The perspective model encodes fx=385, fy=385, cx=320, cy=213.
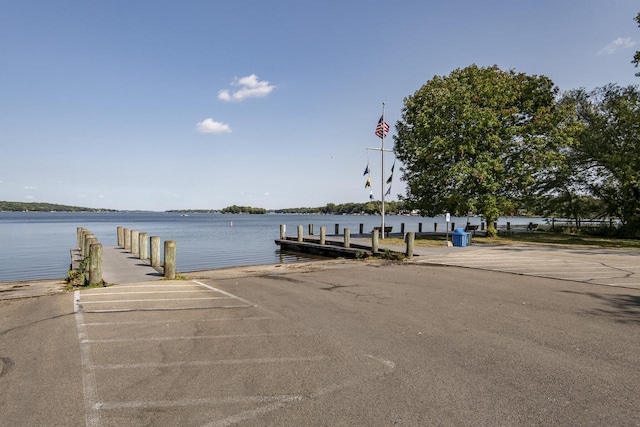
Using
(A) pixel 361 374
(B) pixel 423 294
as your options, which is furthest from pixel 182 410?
(B) pixel 423 294

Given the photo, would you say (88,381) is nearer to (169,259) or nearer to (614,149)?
(169,259)

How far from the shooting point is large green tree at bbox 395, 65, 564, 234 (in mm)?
25438

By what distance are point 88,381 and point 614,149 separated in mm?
34182

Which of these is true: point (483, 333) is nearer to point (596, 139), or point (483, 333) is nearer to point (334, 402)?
point (334, 402)

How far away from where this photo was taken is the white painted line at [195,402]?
3795mm

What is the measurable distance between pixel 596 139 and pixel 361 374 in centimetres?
3189

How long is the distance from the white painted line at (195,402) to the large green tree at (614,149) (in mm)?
28627

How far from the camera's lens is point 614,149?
91.4ft

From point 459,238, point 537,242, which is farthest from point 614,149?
point 459,238

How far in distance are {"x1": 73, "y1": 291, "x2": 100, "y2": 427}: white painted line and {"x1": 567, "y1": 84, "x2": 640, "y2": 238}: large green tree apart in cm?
2967

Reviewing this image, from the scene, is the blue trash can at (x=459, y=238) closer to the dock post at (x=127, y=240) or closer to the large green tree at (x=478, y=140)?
the large green tree at (x=478, y=140)

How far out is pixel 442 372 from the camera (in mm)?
4566

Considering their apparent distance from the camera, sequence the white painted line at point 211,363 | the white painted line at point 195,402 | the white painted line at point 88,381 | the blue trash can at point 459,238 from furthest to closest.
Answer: the blue trash can at point 459,238 → the white painted line at point 211,363 → the white painted line at point 195,402 → the white painted line at point 88,381

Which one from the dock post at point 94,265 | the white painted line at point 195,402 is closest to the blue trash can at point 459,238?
the dock post at point 94,265
